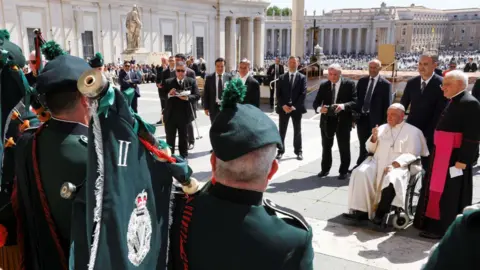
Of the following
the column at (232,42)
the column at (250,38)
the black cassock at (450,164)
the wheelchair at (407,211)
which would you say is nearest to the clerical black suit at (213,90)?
the wheelchair at (407,211)

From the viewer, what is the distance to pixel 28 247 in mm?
2520

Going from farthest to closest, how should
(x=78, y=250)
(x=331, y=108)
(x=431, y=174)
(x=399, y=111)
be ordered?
(x=331, y=108)
(x=399, y=111)
(x=431, y=174)
(x=78, y=250)

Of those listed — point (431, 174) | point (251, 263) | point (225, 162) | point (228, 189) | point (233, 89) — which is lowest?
point (431, 174)

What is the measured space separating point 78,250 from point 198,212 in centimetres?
50

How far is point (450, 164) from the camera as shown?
4930 mm

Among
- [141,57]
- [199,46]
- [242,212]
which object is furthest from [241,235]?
[199,46]

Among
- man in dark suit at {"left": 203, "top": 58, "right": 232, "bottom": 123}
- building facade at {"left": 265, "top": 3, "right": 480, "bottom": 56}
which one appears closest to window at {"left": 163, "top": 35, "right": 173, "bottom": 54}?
man in dark suit at {"left": 203, "top": 58, "right": 232, "bottom": 123}

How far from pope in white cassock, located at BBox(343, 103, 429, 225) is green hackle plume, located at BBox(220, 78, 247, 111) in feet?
12.7

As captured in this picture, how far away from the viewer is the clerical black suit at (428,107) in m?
5.91

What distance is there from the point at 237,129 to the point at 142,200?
1.49 feet

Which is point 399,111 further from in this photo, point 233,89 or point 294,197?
point 233,89

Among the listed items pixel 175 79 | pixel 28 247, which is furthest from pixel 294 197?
pixel 28 247

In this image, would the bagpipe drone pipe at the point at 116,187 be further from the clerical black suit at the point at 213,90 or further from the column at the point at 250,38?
the column at the point at 250,38

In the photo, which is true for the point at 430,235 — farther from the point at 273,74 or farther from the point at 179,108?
the point at 273,74
